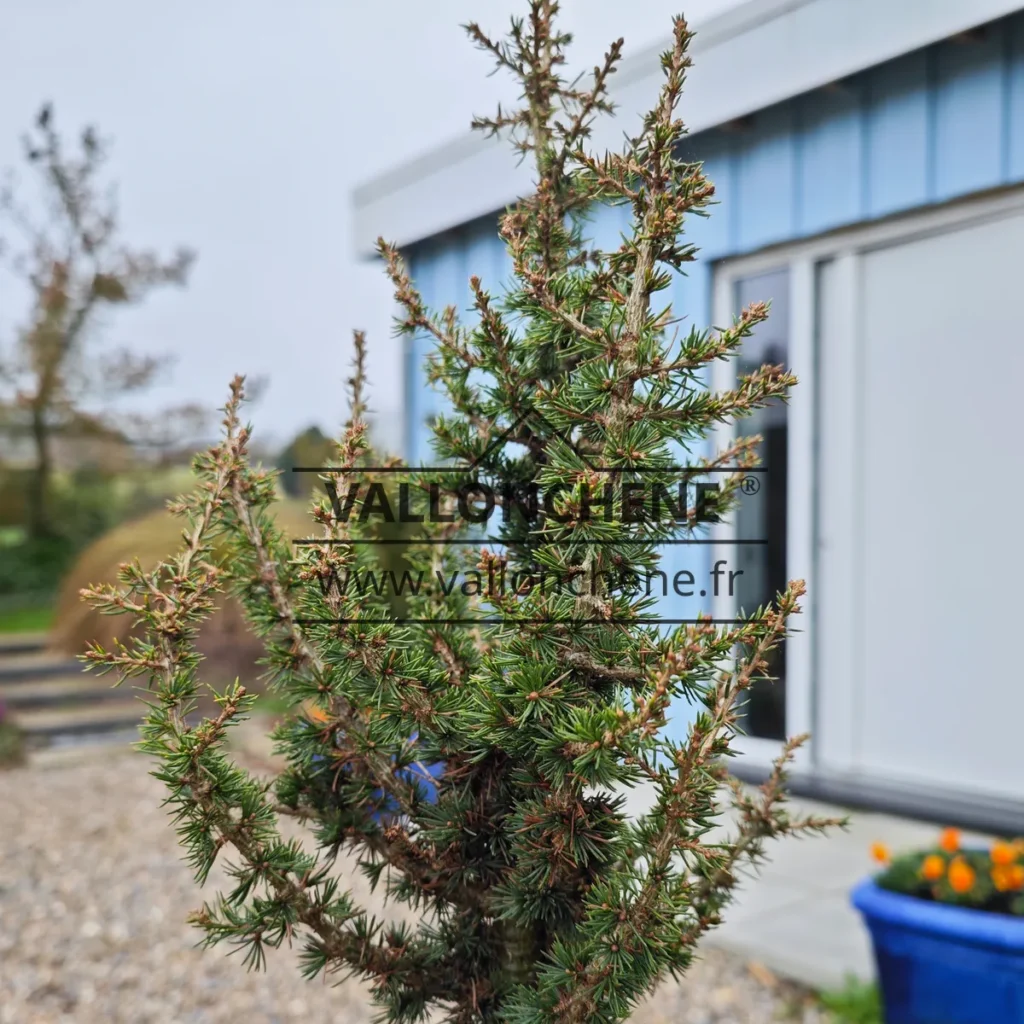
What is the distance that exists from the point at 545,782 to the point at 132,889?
3.06 m

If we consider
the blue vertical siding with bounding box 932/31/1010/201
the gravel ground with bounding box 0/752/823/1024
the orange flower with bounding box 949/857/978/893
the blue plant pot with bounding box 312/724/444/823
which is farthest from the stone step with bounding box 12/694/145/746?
the blue plant pot with bounding box 312/724/444/823

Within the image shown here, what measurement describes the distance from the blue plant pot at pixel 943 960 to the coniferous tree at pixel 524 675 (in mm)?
1241

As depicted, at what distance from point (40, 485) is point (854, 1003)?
7759mm

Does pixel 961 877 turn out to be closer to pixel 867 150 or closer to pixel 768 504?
pixel 768 504

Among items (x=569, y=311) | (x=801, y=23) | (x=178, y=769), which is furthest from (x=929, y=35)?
(x=178, y=769)

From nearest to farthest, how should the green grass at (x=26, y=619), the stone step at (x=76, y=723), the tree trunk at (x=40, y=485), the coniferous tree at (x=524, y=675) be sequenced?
the coniferous tree at (x=524, y=675)
the stone step at (x=76, y=723)
the green grass at (x=26, y=619)
the tree trunk at (x=40, y=485)

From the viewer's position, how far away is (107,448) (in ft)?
27.6

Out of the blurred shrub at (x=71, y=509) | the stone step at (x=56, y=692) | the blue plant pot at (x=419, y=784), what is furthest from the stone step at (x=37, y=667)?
the blue plant pot at (x=419, y=784)

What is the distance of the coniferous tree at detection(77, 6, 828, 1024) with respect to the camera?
0.76 m

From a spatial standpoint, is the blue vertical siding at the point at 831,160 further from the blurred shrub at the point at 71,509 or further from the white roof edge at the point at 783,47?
the blurred shrub at the point at 71,509

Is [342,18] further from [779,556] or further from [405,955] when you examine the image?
[405,955]

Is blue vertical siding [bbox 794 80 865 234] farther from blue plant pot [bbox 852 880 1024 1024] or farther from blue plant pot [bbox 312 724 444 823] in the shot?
blue plant pot [bbox 312 724 444 823]

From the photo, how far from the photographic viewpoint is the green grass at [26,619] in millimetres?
7391

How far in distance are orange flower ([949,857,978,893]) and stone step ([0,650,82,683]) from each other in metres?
5.53
